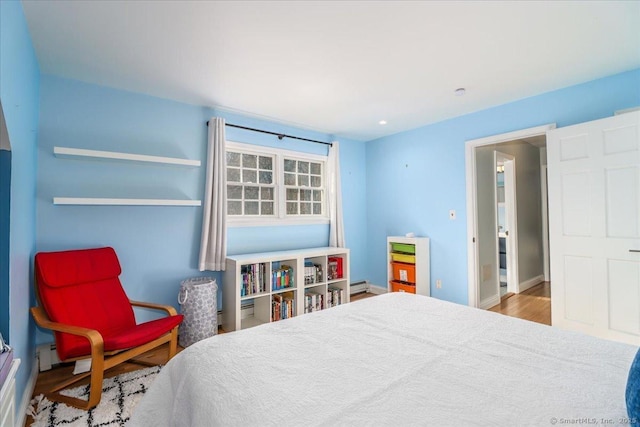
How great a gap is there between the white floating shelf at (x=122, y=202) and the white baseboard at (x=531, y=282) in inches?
194

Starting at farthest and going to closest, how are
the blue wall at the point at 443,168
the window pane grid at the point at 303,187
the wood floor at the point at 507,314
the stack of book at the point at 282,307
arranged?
1. the window pane grid at the point at 303,187
2. the stack of book at the point at 282,307
3. the blue wall at the point at 443,168
4. the wood floor at the point at 507,314

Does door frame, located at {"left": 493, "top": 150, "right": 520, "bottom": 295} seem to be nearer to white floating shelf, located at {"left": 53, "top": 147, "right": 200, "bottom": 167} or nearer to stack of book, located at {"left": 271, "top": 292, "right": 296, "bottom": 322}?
stack of book, located at {"left": 271, "top": 292, "right": 296, "bottom": 322}

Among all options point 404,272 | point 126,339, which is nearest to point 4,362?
point 126,339

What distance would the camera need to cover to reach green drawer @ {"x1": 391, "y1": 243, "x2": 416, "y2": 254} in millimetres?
4039

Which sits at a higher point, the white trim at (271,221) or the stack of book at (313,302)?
the white trim at (271,221)

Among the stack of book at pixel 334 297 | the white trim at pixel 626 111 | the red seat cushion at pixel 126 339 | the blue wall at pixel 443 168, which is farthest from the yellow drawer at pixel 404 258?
the red seat cushion at pixel 126 339

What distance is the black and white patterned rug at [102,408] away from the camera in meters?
1.81

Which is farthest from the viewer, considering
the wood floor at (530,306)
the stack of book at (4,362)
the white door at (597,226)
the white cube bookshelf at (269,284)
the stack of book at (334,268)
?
the stack of book at (334,268)

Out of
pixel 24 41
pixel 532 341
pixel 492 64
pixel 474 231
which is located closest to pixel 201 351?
pixel 532 341

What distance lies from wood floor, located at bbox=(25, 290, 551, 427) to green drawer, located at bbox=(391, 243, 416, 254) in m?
0.91

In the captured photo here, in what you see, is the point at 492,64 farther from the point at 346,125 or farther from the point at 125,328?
the point at 125,328

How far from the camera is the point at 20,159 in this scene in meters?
1.88

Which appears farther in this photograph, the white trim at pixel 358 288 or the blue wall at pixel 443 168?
the white trim at pixel 358 288

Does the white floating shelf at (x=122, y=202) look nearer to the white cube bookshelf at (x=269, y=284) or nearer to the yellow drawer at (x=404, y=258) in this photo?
the white cube bookshelf at (x=269, y=284)
